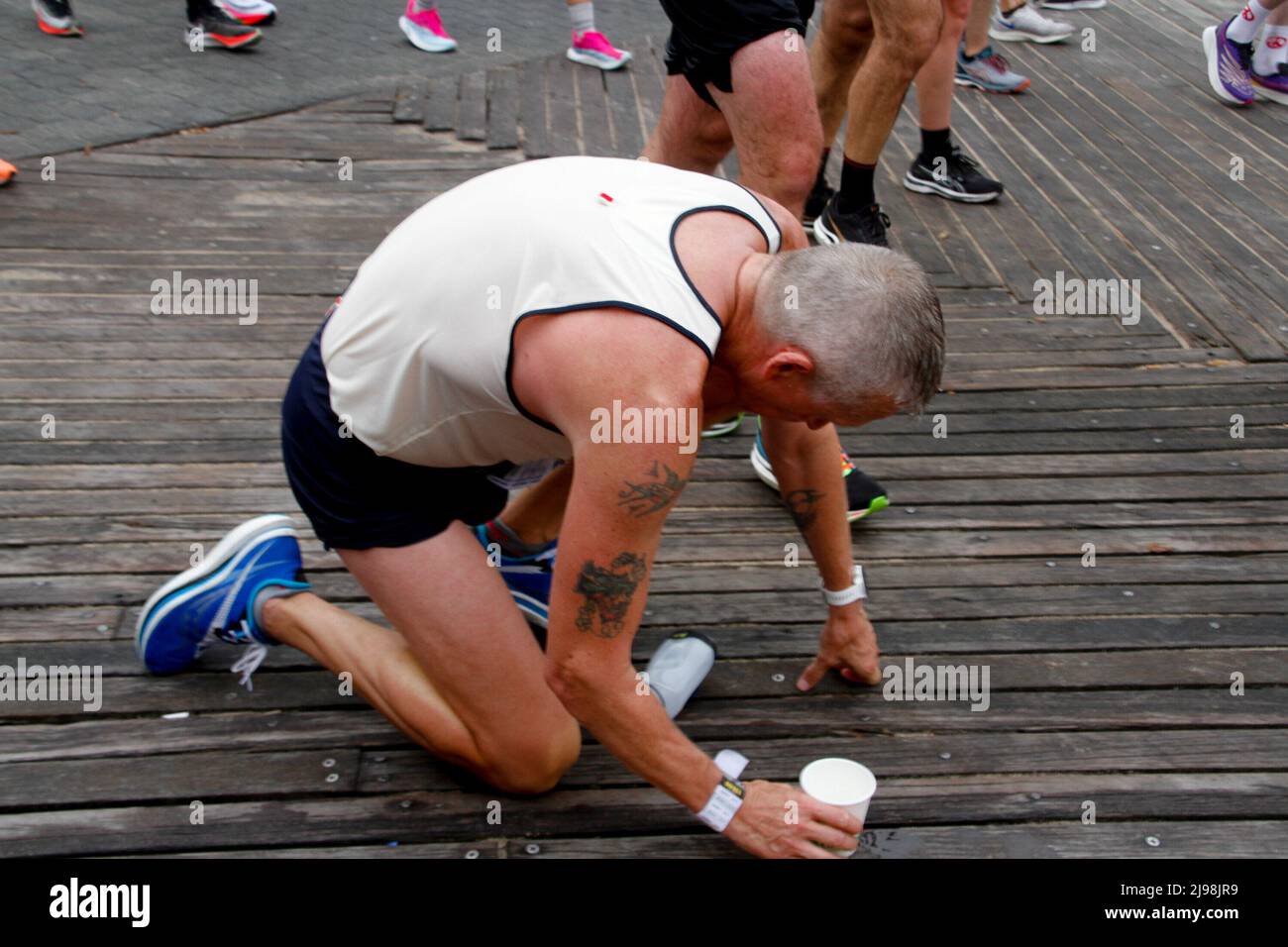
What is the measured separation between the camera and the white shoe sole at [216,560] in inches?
99.9

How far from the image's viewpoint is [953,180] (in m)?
5.17

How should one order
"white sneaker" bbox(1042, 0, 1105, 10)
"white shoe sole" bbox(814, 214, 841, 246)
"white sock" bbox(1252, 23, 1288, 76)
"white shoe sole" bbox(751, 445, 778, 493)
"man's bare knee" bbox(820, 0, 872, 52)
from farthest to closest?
"white sneaker" bbox(1042, 0, 1105, 10) < "white sock" bbox(1252, 23, 1288, 76) < "white shoe sole" bbox(814, 214, 841, 246) < "man's bare knee" bbox(820, 0, 872, 52) < "white shoe sole" bbox(751, 445, 778, 493)

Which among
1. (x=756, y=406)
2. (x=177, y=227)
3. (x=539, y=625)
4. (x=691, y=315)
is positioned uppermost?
(x=691, y=315)

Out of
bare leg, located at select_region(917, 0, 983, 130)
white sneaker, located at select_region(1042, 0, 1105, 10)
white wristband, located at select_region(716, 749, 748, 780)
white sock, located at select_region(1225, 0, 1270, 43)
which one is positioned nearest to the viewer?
white wristband, located at select_region(716, 749, 748, 780)

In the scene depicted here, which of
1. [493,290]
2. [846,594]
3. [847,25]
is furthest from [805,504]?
[847,25]

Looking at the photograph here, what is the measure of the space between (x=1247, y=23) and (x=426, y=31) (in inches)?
165

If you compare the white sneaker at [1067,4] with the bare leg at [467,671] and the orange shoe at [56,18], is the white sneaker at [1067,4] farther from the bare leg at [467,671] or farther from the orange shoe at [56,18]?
the bare leg at [467,671]

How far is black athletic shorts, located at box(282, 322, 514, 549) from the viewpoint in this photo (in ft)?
7.52

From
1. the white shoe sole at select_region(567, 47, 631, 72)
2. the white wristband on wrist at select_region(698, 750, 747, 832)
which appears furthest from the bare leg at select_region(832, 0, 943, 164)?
the white wristband on wrist at select_region(698, 750, 747, 832)

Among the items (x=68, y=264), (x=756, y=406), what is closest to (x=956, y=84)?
(x=68, y=264)

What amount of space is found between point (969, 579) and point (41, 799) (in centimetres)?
206

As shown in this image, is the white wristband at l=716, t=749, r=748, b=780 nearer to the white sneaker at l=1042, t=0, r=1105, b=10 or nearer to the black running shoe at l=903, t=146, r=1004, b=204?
the black running shoe at l=903, t=146, r=1004, b=204

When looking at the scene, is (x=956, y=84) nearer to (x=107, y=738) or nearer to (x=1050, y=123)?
(x=1050, y=123)

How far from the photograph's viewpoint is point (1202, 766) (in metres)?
Answer: 2.47
